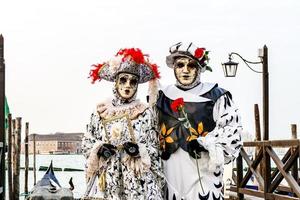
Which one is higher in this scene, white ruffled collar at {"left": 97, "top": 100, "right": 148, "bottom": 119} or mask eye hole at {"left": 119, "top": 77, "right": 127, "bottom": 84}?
mask eye hole at {"left": 119, "top": 77, "right": 127, "bottom": 84}

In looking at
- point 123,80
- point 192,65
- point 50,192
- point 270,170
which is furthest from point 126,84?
point 50,192

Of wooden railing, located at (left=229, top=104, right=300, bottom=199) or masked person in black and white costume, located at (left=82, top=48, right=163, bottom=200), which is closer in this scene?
masked person in black and white costume, located at (left=82, top=48, right=163, bottom=200)

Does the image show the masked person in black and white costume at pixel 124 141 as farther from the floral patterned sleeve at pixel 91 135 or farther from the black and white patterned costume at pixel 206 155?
the black and white patterned costume at pixel 206 155

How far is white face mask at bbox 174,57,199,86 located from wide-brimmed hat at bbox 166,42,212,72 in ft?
0.09

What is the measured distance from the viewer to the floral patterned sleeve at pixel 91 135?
418 cm

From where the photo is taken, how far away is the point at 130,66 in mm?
4164

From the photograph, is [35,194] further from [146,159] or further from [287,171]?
[146,159]

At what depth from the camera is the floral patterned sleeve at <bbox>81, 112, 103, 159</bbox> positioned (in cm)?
418

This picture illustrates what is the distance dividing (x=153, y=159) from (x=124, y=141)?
0.21 meters

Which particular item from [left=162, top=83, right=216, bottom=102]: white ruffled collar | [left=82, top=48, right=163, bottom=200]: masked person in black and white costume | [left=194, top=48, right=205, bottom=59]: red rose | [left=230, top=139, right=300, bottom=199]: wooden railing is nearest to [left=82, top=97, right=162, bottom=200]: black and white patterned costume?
[left=82, top=48, right=163, bottom=200]: masked person in black and white costume

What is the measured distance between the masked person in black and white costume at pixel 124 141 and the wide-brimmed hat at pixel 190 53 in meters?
0.18

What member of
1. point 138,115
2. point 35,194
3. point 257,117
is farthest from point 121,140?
point 257,117

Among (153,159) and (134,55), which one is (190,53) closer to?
(134,55)

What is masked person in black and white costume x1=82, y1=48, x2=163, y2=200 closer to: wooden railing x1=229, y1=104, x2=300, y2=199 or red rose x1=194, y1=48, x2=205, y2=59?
red rose x1=194, y1=48, x2=205, y2=59
